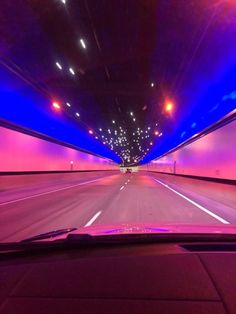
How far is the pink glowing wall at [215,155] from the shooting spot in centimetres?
1839

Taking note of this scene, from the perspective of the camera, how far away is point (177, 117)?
34469mm

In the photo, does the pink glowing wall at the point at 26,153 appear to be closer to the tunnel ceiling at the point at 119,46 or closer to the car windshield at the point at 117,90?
the car windshield at the point at 117,90

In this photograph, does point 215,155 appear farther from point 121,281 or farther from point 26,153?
point 121,281

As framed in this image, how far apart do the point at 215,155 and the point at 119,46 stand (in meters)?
10.9

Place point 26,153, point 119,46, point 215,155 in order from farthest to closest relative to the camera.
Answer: point 26,153 → point 215,155 → point 119,46

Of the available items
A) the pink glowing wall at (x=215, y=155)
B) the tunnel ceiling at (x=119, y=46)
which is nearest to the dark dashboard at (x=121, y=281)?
the tunnel ceiling at (x=119, y=46)

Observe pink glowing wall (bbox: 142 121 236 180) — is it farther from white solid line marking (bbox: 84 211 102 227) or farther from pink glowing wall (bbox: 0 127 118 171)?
pink glowing wall (bbox: 0 127 118 171)

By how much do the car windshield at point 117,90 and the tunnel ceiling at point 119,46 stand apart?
1.7 inches

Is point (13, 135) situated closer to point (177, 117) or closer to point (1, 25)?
point (1, 25)

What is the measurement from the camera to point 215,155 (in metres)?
22.2

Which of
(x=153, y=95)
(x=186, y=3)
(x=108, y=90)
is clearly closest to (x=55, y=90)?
(x=108, y=90)

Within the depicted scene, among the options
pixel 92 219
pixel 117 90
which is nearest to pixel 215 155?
pixel 117 90

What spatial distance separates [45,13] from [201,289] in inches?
409

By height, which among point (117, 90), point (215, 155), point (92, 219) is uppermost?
point (117, 90)
